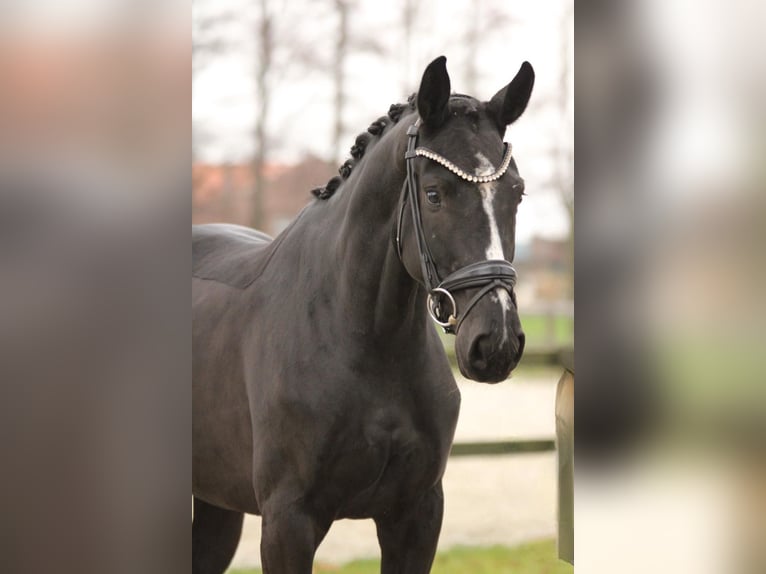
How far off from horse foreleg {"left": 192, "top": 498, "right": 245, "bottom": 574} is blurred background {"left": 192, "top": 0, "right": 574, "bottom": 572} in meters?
1.31

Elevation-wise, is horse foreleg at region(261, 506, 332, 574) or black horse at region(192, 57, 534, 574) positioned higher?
black horse at region(192, 57, 534, 574)

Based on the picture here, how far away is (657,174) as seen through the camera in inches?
31.4

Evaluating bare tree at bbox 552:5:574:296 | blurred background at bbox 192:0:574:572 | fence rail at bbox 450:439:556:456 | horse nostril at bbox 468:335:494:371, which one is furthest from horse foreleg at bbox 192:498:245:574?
bare tree at bbox 552:5:574:296

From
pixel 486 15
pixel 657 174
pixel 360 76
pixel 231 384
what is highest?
pixel 486 15

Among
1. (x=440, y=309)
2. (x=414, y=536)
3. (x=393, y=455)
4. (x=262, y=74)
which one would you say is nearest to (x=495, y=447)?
(x=262, y=74)

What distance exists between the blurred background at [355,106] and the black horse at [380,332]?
5.59 feet

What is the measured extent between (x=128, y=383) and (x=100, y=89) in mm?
221

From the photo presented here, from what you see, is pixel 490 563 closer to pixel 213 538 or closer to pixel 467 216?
pixel 213 538

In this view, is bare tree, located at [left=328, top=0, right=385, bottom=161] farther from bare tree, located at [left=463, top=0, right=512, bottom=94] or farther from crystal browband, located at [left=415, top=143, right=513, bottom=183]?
crystal browband, located at [left=415, top=143, right=513, bottom=183]

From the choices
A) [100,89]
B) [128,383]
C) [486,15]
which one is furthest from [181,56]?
[486,15]

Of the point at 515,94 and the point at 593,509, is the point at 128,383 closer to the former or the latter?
the point at 593,509

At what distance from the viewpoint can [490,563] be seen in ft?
14.6

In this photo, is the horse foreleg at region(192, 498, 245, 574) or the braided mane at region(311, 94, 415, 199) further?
the horse foreleg at region(192, 498, 245, 574)

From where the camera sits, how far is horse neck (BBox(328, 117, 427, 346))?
1.84 meters
